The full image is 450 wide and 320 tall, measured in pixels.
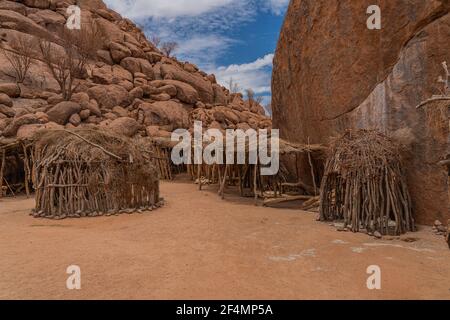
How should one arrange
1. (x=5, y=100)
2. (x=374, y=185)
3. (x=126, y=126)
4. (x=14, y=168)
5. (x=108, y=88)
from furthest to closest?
(x=108, y=88), (x=126, y=126), (x=5, y=100), (x=14, y=168), (x=374, y=185)

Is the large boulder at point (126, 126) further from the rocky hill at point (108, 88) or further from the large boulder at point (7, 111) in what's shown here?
the large boulder at point (7, 111)

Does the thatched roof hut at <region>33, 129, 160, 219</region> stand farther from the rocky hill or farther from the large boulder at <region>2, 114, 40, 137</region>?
the rocky hill

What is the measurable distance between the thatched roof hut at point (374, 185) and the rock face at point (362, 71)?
56 centimetres

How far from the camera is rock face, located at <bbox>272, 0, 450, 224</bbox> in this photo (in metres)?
6.41

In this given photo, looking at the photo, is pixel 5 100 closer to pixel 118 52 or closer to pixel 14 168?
pixel 14 168

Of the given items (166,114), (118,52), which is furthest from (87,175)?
(118,52)

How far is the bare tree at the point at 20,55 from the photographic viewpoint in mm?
22531

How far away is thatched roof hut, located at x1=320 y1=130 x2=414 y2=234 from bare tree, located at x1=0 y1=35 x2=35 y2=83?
23512 millimetres

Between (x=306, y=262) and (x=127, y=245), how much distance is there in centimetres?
275

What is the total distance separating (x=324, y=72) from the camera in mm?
9664

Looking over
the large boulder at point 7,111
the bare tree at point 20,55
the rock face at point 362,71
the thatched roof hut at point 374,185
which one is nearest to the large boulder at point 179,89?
the bare tree at point 20,55

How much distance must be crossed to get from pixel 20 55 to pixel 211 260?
1023 inches

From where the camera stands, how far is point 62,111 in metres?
19.5
